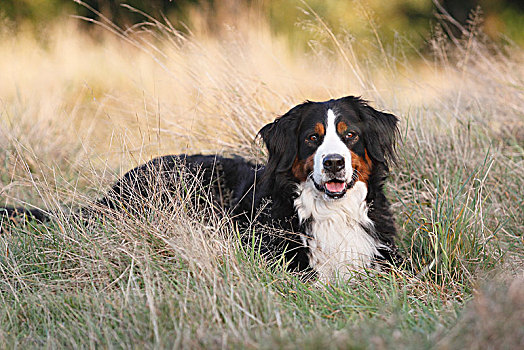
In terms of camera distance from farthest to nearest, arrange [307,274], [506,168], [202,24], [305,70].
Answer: [202,24] → [305,70] → [506,168] → [307,274]

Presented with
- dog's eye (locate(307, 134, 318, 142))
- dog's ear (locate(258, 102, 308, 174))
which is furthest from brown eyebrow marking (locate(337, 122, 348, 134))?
dog's ear (locate(258, 102, 308, 174))

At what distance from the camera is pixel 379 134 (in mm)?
3105

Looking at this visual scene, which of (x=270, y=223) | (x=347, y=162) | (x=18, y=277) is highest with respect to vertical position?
(x=347, y=162)

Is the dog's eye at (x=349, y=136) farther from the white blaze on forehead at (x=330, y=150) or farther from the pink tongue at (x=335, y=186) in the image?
the pink tongue at (x=335, y=186)

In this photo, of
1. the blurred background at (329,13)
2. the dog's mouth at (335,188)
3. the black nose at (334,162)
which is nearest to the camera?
the black nose at (334,162)

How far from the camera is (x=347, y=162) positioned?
2.79 m

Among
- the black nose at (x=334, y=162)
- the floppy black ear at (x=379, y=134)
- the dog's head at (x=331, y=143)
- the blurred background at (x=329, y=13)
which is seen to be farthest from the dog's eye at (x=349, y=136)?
the blurred background at (x=329, y=13)

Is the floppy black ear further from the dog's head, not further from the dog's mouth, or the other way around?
the dog's mouth

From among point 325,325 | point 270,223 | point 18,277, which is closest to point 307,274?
point 270,223

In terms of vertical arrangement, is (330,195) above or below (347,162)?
below

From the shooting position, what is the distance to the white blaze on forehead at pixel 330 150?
279 cm

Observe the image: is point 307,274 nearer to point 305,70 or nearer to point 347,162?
point 347,162

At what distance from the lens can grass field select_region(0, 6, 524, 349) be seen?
78.8 inches

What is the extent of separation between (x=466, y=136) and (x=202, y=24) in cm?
303
